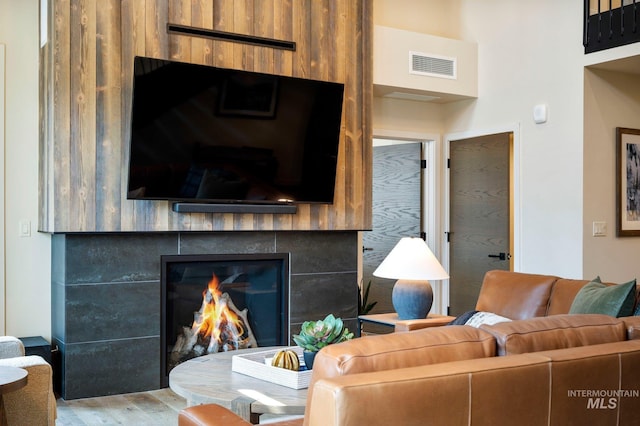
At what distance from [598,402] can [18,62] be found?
414 centimetres

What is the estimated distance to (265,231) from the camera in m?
5.03

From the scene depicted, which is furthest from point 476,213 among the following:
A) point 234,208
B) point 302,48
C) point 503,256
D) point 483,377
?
point 483,377

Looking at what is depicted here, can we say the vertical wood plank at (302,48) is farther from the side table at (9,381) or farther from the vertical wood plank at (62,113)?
the side table at (9,381)

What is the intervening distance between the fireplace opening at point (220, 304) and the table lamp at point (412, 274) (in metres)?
1.14

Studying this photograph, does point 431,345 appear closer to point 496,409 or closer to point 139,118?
point 496,409

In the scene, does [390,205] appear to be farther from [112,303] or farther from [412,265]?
[112,303]

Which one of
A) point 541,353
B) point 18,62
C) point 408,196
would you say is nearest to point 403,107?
point 408,196

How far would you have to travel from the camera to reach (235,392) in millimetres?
2658

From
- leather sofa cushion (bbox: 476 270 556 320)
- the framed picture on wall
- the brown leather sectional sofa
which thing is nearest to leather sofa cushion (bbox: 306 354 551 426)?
the brown leather sectional sofa

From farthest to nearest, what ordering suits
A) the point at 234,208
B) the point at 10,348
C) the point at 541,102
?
the point at 541,102
the point at 234,208
the point at 10,348

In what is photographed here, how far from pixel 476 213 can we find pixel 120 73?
3.40m

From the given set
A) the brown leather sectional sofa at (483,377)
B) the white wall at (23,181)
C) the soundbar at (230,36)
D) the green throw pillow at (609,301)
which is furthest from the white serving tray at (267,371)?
the soundbar at (230,36)

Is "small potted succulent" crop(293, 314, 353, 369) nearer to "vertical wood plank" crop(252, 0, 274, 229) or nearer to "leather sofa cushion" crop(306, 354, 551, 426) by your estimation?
"leather sofa cushion" crop(306, 354, 551, 426)

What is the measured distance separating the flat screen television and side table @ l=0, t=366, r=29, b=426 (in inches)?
69.1
